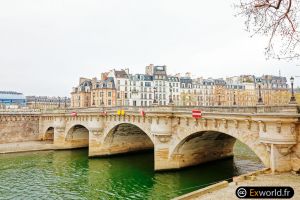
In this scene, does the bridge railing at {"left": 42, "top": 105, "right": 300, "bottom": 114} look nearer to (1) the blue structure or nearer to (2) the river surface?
(2) the river surface

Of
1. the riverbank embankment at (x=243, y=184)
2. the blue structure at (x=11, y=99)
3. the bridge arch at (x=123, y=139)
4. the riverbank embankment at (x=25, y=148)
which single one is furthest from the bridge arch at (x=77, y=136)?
the blue structure at (x=11, y=99)

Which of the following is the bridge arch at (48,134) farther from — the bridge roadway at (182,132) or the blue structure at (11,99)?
the blue structure at (11,99)

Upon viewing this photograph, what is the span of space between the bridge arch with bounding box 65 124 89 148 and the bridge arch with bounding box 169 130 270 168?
87.5 feet

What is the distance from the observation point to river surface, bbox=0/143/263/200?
93.3 ft

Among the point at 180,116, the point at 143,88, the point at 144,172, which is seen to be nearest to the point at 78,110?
the point at 144,172

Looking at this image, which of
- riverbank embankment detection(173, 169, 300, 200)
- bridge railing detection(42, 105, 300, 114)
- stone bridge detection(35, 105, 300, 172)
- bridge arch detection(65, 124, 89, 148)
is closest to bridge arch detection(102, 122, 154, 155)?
stone bridge detection(35, 105, 300, 172)

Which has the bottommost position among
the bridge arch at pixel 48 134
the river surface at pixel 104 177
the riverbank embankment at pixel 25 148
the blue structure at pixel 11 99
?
the river surface at pixel 104 177

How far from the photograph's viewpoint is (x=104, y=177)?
35125 millimetres

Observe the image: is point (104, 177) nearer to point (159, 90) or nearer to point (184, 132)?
point (184, 132)

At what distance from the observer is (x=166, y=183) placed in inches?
1201

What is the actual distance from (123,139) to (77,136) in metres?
12.8

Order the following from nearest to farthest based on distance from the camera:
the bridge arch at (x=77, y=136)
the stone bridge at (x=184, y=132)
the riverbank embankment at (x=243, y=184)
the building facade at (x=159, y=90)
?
the riverbank embankment at (x=243, y=184), the stone bridge at (x=184, y=132), the bridge arch at (x=77, y=136), the building facade at (x=159, y=90)

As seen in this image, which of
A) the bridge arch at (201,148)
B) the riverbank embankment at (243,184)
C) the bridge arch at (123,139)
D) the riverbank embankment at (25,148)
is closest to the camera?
the riverbank embankment at (243,184)

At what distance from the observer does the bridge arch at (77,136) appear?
56500 mm
